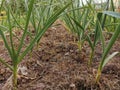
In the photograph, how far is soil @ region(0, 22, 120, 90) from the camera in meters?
1.02

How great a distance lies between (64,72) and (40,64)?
0.17m

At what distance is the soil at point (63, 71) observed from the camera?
1019mm

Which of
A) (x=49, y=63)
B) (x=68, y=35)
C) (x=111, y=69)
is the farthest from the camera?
(x=68, y=35)

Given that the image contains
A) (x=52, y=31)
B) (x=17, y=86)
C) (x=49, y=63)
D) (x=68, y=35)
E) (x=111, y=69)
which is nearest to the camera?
(x=17, y=86)

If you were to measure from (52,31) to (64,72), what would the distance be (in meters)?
0.99

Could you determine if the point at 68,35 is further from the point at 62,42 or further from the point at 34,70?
the point at 34,70

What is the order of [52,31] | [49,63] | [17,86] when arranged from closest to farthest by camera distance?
[17,86] < [49,63] < [52,31]

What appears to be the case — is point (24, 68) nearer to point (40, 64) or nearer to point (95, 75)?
point (40, 64)

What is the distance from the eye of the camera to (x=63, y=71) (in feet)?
3.72

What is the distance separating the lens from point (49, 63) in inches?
50.1

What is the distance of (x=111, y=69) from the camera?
45.8 inches

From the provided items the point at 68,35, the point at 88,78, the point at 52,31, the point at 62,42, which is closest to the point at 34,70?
the point at 88,78

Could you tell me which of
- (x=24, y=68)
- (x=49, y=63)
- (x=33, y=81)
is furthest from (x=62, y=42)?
(x=33, y=81)

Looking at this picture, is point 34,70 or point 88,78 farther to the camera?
point 34,70
